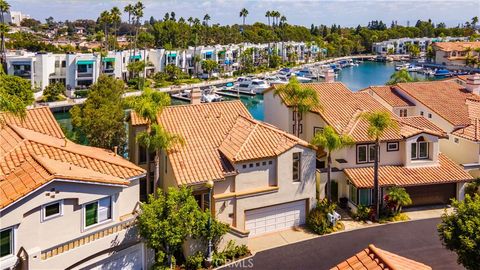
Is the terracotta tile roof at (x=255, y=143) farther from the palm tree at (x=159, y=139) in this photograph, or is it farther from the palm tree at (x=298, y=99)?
the palm tree at (x=298, y=99)

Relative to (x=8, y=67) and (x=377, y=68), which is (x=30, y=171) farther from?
(x=377, y=68)

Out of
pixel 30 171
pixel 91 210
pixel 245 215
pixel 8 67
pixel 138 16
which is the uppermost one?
pixel 138 16

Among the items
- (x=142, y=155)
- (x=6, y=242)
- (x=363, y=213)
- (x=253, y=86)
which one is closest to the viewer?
(x=6, y=242)

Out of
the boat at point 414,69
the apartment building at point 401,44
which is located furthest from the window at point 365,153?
the apartment building at point 401,44

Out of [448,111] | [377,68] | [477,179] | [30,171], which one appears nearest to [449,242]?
[477,179]

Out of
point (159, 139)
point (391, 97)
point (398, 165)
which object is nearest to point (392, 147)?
point (398, 165)

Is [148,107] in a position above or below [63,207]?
above

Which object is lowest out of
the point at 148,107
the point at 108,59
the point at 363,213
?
the point at 363,213

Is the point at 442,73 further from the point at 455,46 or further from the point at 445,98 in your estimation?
the point at 445,98
